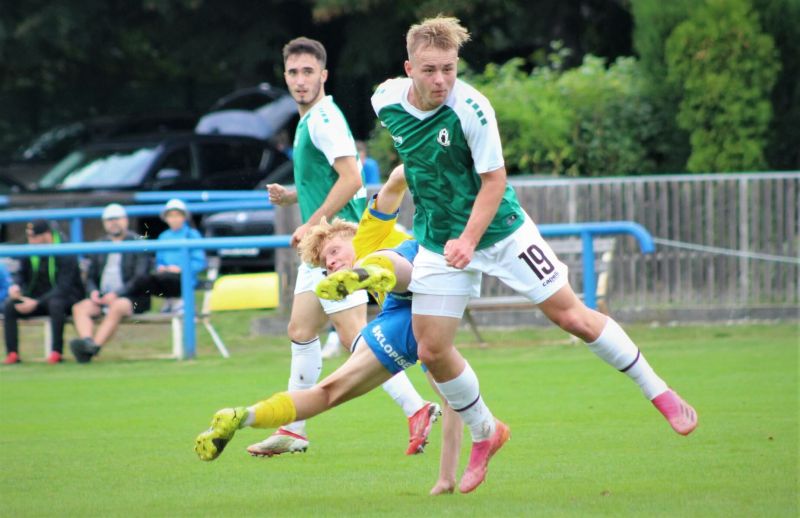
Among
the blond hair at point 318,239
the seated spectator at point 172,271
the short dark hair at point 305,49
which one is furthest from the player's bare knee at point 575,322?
the seated spectator at point 172,271

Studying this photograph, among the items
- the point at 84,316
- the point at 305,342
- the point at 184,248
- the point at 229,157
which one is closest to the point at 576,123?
the point at 229,157

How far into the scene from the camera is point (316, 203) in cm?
871

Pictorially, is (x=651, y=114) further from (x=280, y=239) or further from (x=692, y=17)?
(x=280, y=239)

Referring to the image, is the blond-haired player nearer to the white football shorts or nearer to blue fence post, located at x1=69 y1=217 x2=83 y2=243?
the white football shorts

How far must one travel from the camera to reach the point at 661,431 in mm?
8641

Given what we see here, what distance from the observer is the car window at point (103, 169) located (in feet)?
71.2

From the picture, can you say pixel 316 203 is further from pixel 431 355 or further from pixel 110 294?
pixel 110 294

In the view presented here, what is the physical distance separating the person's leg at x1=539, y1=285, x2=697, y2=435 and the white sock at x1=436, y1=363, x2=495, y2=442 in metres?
0.51

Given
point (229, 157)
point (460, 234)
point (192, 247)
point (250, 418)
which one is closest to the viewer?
point (250, 418)

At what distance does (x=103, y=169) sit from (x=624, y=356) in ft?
53.7

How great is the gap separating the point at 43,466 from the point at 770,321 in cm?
948

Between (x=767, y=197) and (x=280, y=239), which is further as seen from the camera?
(x=767, y=197)

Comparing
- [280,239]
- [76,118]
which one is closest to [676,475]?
[280,239]

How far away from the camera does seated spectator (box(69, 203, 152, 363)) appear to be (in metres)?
13.9
